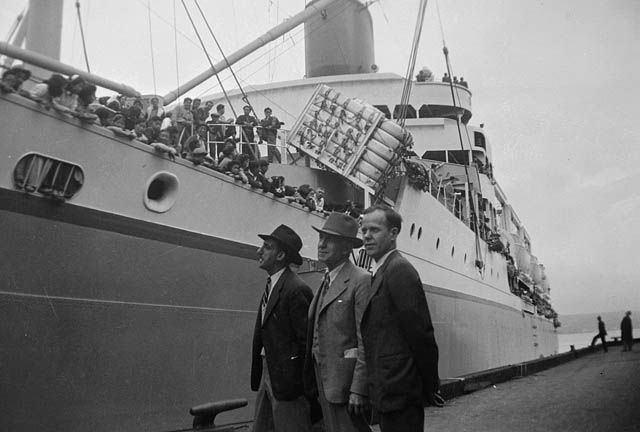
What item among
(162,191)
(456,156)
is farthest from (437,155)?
(162,191)

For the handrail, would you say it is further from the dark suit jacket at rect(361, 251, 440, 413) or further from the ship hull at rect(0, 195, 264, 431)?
the dark suit jacket at rect(361, 251, 440, 413)

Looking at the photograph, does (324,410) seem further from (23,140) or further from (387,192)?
(387,192)

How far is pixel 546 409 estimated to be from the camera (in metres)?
6.89

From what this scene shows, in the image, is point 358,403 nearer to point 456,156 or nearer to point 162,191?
point 162,191

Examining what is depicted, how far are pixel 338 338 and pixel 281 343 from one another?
0.50 meters

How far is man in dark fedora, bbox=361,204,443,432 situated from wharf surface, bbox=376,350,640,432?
8.39 feet

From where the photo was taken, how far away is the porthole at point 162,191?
710 cm

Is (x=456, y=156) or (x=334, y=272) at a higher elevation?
(x=456, y=156)

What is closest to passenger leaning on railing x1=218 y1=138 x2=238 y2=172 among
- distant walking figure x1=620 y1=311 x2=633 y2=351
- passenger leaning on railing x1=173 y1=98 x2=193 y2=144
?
passenger leaning on railing x1=173 y1=98 x2=193 y2=144

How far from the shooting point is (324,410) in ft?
13.2

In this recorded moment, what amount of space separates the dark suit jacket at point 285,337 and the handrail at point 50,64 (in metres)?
3.08

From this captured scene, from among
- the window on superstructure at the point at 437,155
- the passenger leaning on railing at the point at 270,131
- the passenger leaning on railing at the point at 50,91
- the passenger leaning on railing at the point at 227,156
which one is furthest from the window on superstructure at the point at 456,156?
the passenger leaning on railing at the point at 50,91

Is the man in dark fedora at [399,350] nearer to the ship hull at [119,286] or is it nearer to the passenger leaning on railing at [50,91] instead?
the ship hull at [119,286]

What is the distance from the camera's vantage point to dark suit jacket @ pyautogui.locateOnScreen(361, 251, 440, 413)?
11.4 ft
